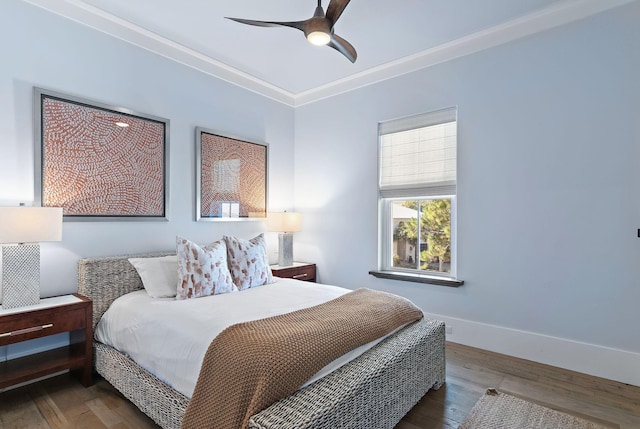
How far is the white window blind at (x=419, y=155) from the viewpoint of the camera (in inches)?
132

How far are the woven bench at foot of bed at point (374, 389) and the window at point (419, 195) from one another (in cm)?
116

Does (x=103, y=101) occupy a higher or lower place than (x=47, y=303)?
higher

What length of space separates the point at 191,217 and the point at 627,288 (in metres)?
3.69

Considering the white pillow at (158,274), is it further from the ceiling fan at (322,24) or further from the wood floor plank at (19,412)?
the ceiling fan at (322,24)

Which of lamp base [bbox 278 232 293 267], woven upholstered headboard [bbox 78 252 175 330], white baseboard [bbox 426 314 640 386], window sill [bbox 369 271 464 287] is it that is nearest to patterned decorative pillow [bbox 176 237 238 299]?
woven upholstered headboard [bbox 78 252 175 330]

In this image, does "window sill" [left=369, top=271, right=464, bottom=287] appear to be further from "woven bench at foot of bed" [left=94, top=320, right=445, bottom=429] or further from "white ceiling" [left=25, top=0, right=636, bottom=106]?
"white ceiling" [left=25, top=0, right=636, bottom=106]

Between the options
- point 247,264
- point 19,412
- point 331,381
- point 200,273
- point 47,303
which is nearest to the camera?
point 331,381

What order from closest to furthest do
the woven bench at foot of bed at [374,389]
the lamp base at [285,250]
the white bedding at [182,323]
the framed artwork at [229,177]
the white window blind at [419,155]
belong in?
the woven bench at foot of bed at [374,389] < the white bedding at [182,323] < the white window blind at [419,155] < the framed artwork at [229,177] < the lamp base at [285,250]

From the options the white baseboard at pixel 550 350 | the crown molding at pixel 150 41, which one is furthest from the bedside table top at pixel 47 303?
the white baseboard at pixel 550 350

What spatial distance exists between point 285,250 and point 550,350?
269 centimetres

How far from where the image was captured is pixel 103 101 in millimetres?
2857

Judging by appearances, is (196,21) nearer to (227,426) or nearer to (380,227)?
(380,227)

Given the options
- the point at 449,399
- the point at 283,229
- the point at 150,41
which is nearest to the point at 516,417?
the point at 449,399

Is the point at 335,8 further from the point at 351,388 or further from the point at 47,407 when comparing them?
the point at 47,407
